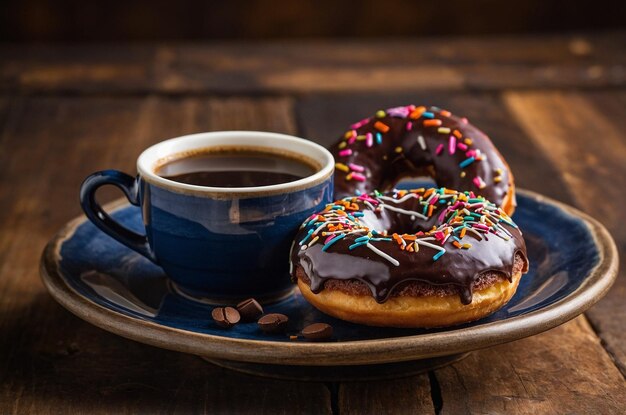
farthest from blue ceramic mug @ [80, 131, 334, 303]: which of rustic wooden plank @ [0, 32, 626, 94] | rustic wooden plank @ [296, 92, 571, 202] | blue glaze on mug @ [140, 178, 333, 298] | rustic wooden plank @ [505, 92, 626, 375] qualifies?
rustic wooden plank @ [0, 32, 626, 94]

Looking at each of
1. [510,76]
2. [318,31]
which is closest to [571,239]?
[510,76]

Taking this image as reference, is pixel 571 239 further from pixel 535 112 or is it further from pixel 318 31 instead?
pixel 318 31

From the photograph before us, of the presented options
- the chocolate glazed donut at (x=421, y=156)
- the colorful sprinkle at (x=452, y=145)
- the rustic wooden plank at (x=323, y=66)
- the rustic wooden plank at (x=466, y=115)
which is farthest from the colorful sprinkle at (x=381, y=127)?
the rustic wooden plank at (x=323, y=66)

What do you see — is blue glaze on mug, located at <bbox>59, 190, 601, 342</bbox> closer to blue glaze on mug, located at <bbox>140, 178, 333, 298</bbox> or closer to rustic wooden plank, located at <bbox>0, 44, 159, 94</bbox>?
blue glaze on mug, located at <bbox>140, 178, 333, 298</bbox>

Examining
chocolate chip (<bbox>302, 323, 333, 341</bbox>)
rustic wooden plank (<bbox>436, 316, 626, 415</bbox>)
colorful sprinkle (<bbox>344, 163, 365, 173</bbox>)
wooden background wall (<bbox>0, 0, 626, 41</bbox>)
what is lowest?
wooden background wall (<bbox>0, 0, 626, 41</bbox>)

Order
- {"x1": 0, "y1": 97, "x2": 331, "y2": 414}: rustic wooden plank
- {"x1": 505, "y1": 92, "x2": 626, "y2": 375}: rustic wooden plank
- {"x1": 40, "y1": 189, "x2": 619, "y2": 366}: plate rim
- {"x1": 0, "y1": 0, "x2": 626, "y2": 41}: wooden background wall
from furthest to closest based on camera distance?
{"x1": 0, "y1": 0, "x2": 626, "y2": 41}: wooden background wall, {"x1": 505, "y1": 92, "x2": 626, "y2": 375}: rustic wooden plank, {"x1": 0, "y1": 97, "x2": 331, "y2": 414}: rustic wooden plank, {"x1": 40, "y1": 189, "x2": 619, "y2": 366}: plate rim

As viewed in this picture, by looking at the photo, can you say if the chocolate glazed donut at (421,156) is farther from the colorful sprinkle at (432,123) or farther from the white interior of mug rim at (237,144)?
the white interior of mug rim at (237,144)
